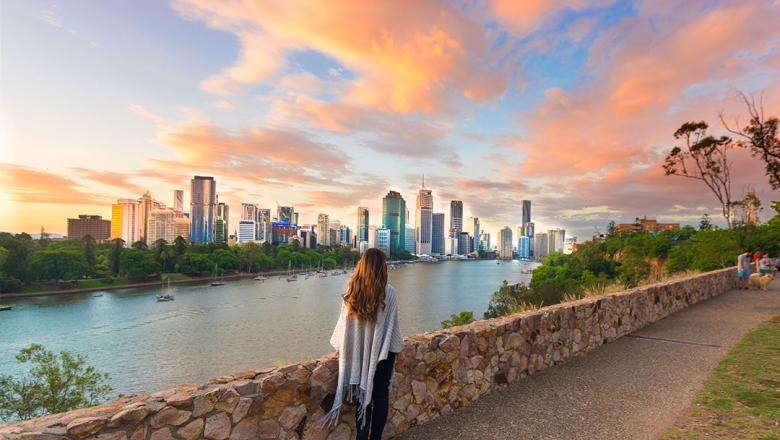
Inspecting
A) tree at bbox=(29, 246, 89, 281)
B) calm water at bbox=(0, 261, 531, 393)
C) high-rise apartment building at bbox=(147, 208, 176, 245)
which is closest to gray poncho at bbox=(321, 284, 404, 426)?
calm water at bbox=(0, 261, 531, 393)

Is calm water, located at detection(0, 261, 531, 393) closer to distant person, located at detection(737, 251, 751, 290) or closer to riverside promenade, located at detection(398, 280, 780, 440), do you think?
riverside promenade, located at detection(398, 280, 780, 440)

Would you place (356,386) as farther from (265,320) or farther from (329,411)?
(265,320)

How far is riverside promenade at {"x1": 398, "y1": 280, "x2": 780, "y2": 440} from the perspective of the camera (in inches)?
151

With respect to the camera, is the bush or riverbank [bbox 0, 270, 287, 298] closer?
the bush

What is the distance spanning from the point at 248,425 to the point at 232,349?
34.7 m

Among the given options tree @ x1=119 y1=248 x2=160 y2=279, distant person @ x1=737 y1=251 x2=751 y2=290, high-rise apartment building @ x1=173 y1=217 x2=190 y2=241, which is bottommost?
tree @ x1=119 y1=248 x2=160 y2=279

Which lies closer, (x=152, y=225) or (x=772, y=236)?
(x=772, y=236)

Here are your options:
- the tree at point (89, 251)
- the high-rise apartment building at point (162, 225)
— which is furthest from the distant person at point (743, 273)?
the high-rise apartment building at point (162, 225)

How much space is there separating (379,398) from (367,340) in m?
0.45

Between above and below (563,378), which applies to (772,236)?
above

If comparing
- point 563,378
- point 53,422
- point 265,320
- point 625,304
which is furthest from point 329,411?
point 265,320

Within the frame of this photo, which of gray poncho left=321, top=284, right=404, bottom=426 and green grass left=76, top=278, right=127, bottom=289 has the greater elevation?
gray poncho left=321, top=284, right=404, bottom=426

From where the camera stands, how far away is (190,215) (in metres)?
191

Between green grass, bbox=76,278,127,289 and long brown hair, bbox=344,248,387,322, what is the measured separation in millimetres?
78731
